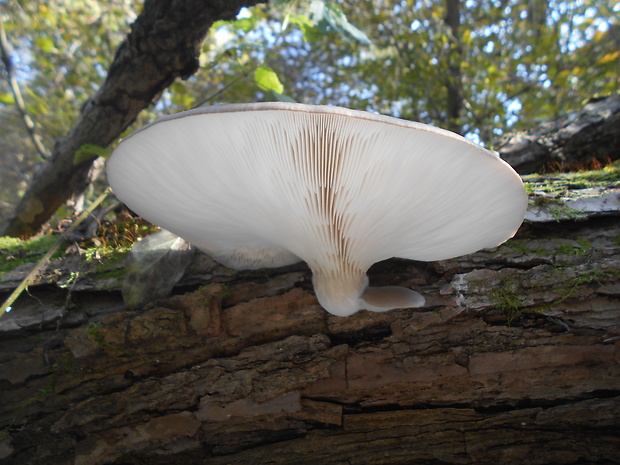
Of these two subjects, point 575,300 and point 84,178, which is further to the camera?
point 84,178

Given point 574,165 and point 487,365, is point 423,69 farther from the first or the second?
point 487,365

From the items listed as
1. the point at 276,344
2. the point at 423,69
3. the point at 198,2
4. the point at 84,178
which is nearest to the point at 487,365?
the point at 276,344

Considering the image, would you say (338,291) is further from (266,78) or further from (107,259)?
(266,78)

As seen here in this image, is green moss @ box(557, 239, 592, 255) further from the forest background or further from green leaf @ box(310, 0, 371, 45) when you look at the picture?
the forest background

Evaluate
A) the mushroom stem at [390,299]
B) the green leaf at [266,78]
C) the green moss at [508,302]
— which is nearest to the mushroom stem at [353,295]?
the mushroom stem at [390,299]

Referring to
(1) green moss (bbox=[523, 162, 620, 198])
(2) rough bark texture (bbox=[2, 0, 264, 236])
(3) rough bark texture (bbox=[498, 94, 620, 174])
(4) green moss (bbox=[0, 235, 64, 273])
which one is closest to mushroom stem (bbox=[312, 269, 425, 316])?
(1) green moss (bbox=[523, 162, 620, 198])

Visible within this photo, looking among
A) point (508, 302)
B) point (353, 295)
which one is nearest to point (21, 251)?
point (353, 295)

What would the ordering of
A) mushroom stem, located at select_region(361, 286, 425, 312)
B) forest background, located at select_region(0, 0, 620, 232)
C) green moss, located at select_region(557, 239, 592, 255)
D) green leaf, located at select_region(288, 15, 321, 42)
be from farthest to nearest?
forest background, located at select_region(0, 0, 620, 232) → green leaf, located at select_region(288, 15, 321, 42) → green moss, located at select_region(557, 239, 592, 255) → mushroom stem, located at select_region(361, 286, 425, 312)
